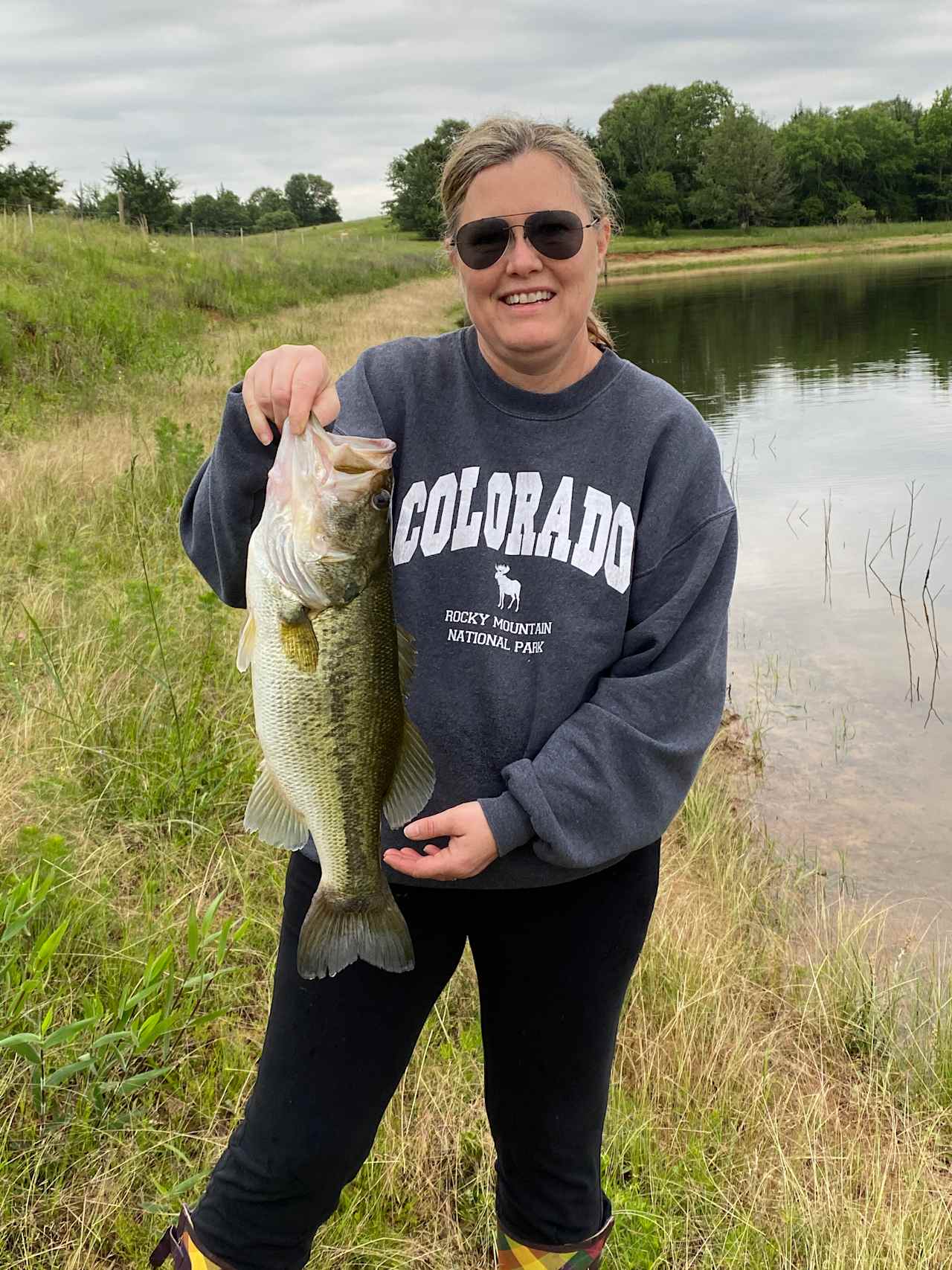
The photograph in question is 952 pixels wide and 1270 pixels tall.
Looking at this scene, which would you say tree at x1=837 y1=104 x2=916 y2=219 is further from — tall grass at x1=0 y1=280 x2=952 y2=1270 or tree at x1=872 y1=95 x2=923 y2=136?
tall grass at x1=0 y1=280 x2=952 y2=1270

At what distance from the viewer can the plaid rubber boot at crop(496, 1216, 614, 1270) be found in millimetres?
2146

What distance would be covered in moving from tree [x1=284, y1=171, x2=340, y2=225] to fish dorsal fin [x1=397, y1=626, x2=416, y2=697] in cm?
11545

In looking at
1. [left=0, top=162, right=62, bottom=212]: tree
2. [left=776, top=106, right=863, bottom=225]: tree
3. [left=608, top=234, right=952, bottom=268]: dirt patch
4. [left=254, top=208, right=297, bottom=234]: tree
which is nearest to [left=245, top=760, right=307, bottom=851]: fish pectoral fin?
[left=0, top=162, right=62, bottom=212]: tree

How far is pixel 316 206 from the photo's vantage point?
109875mm

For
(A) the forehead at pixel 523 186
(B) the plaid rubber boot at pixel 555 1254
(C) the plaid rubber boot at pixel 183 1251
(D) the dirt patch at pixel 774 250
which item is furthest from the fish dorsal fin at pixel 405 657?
(D) the dirt patch at pixel 774 250

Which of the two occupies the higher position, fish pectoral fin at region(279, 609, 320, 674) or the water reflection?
fish pectoral fin at region(279, 609, 320, 674)

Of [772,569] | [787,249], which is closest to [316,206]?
[787,249]

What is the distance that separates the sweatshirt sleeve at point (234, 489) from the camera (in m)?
2.00

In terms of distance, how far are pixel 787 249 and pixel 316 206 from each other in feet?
207

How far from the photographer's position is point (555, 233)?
219cm

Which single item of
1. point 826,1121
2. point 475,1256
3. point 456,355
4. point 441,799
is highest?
point 456,355

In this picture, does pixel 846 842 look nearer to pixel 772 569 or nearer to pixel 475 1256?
pixel 475 1256

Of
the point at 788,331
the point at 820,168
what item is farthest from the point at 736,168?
the point at 788,331

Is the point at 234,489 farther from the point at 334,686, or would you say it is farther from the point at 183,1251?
the point at 183,1251
